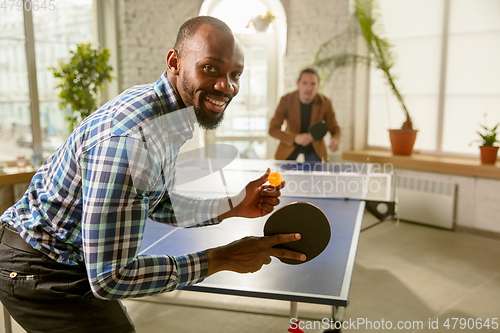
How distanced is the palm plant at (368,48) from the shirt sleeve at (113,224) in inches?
156

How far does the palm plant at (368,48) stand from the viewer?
4.29m

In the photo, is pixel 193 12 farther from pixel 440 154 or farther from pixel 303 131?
pixel 440 154

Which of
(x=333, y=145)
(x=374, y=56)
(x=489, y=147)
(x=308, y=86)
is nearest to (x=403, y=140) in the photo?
(x=489, y=147)

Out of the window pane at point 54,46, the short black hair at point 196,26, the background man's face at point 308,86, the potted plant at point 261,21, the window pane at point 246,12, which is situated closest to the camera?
the short black hair at point 196,26

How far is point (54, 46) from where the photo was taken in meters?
4.30

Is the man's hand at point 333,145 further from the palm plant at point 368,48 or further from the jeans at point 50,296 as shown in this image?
the jeans at point 50,296

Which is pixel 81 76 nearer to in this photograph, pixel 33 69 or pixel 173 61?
pixel 33 69

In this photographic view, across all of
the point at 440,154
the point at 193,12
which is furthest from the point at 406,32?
the point at 193,12

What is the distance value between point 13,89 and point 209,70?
12.8ft

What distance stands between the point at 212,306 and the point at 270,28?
388 centimetres

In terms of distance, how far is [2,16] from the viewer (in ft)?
12.7

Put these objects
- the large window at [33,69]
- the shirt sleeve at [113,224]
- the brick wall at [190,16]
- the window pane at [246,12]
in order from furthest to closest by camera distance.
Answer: the window pane at [246,12] < the brick wall at [190,16] < the large window at [33,69] < the shirt sleeve at [113,224]

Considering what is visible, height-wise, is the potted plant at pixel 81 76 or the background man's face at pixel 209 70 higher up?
the potted plant at pixel 81 76

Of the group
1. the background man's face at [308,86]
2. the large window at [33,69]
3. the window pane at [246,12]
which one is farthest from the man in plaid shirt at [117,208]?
the window pane at [246,12]
